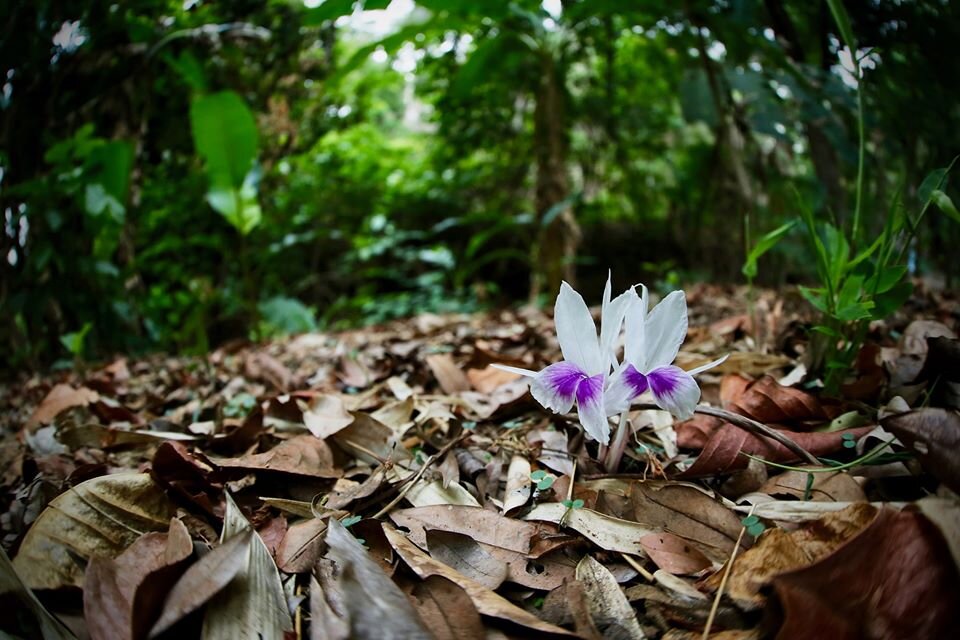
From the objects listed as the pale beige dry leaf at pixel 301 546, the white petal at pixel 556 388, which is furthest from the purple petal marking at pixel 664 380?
the pale beige dry leaf at pixel 301 546

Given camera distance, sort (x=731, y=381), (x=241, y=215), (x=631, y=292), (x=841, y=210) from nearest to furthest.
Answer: (x=631, y=292) < (x=731, y=381) < (x=841, y=210) < (x=241, y=215)

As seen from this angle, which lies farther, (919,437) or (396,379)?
(396,379)

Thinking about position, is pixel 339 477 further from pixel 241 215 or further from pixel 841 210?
pixel 241 215

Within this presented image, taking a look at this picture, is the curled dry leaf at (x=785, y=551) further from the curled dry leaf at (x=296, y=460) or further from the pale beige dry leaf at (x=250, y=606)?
the curled dry leaf at (x=296, y=460)

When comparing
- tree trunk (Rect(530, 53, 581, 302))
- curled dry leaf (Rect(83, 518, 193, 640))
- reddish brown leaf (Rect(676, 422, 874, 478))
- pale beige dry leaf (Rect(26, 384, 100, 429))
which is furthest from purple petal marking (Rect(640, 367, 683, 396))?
tree trunk (Rect(530, 53, 581, 302))

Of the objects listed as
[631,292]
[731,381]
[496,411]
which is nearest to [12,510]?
[496,411]

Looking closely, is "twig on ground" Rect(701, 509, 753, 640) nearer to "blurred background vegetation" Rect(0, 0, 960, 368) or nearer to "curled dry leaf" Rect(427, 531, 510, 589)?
"curled dry leaf" Rect(427, 531, 510, 589)

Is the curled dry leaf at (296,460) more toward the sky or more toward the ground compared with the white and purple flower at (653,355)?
more toward the ground
